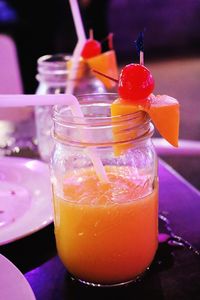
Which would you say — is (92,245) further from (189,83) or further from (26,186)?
(189,83)

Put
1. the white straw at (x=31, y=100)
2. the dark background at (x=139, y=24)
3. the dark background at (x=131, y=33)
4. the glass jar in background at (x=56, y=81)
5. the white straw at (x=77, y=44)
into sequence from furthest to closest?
the dark background at (x=139, y=24) → the dark background at (x=131, y=33) → the glass jar in background at (x=56, y=81) → the white straw at (x=77, y=44) → the white straw at (x=31, y=100)

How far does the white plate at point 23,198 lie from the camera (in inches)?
30.0

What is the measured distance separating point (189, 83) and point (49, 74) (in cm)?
324

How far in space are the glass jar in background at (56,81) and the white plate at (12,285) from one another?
424 mm

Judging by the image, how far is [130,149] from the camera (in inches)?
26.1

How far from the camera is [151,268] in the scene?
69 centimetres

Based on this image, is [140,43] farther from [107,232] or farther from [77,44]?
[77,44]

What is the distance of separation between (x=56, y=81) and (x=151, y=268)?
53cm

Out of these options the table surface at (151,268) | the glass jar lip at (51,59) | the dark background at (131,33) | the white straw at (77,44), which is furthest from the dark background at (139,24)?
the table surface at (151,268)

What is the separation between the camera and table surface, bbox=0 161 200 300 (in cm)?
64

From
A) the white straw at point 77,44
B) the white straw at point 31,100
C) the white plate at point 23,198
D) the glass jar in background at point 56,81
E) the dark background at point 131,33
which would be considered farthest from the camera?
the dark background at point 131,33

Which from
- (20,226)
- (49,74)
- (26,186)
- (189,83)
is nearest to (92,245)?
(20,226)

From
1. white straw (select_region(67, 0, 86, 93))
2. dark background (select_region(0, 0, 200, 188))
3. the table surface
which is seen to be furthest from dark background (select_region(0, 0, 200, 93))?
the table surface

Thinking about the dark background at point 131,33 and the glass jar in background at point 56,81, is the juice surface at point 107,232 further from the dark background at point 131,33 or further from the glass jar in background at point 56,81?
the dark background at point 131,33
